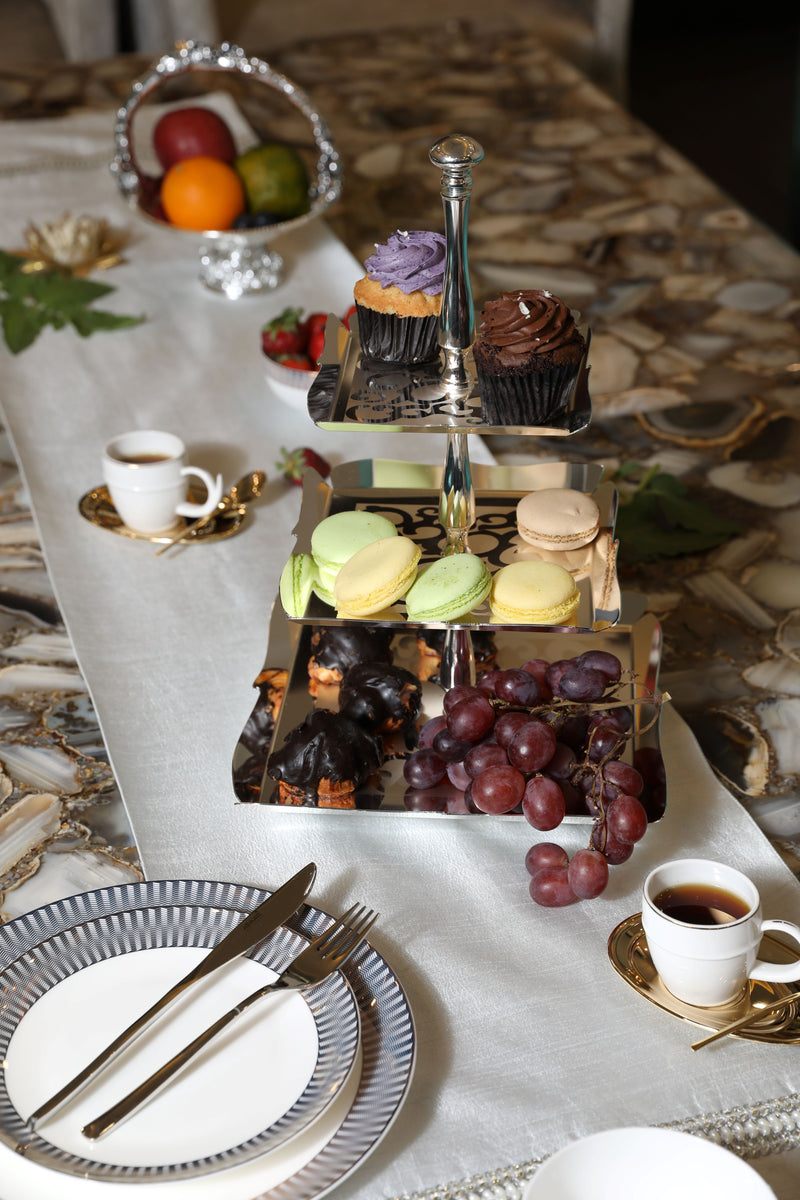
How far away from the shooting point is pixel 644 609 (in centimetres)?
105

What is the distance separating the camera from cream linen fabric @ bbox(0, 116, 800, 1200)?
67cm

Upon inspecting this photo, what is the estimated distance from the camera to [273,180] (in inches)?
65.2

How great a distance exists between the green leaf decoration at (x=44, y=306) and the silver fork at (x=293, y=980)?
1.09m

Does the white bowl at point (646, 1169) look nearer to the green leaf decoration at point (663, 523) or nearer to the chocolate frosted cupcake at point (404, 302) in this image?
the chocolate frosted cupcake at point (404, 302)

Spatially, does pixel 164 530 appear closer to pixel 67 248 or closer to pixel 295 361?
pixel 295 361

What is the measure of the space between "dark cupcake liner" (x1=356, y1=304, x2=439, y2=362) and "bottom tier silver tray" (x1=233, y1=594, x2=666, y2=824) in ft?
0.64

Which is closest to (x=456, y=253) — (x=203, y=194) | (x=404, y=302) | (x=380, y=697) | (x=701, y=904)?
(x=404, y=302)

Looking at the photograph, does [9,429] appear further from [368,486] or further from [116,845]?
[116,845]

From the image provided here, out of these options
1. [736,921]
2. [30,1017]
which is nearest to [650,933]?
[736,921]

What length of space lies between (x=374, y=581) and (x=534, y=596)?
0.11 m

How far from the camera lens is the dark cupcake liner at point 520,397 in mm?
791

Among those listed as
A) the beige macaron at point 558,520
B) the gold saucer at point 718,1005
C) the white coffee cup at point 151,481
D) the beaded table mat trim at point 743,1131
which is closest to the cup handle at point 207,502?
the white coffee cup at point 151,481

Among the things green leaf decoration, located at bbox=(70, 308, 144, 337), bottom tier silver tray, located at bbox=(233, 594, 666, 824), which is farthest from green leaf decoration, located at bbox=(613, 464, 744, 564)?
green leaf decoration, located at bbox=(70, 308, 144, 337)

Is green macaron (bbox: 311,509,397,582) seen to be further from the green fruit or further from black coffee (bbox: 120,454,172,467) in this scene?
the green fruit
